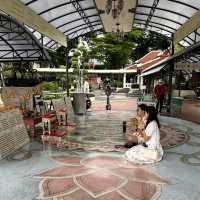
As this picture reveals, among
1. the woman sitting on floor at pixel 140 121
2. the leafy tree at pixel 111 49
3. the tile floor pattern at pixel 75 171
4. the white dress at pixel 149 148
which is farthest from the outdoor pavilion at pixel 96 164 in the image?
the leafy tree at pixel 111 49

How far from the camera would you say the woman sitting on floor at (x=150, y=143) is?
579cm

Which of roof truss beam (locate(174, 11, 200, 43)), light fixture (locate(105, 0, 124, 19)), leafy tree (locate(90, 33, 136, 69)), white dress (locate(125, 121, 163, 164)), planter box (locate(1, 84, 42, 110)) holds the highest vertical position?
leafy tree (locate(90, 33, 136, 69))

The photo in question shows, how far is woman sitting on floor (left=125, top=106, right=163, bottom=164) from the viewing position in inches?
228

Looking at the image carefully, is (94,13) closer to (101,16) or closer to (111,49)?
(101,16)

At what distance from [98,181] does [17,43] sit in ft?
36.0

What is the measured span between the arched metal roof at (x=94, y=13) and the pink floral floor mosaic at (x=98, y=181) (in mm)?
6340

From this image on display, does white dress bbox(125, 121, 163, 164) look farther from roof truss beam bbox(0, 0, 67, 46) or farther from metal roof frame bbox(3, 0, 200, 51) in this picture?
metal roof frame bbox(3, 0, 200, 51)

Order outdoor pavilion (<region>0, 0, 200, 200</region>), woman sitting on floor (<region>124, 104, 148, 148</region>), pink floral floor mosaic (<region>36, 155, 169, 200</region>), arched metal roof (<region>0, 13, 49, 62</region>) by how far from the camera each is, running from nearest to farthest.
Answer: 1. pink floral floor mosaic (<region>36, 155, 169, 200</region>)
2. outdoor pavilion (<region>0, 0, 200, 200</region>)
3. woman sitting on floor (<region>124, 104, 148, 148</region>)
4. arched metal roof (<region>0, 13, 49, 62</region>)

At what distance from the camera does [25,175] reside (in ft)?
16.7

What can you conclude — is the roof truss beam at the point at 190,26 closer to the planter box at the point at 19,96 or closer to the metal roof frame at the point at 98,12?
the metal roof frame at the point at 98,12

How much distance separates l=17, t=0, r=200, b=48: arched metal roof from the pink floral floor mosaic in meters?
6.34

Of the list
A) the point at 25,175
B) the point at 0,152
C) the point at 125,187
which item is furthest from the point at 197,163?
the point at 0,152

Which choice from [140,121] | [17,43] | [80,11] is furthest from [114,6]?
[17,43]

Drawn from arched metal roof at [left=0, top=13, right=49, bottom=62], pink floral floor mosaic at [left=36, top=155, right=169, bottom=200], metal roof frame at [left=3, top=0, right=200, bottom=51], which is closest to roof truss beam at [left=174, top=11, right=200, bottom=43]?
metal roof frame at [left=3, top=0, right=200, bottom=51]
